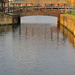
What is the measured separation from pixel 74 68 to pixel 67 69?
0.69 m

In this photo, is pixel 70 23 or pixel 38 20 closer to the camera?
pixel 70 23

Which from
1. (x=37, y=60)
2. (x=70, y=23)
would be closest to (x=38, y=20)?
(x=70, y=23)

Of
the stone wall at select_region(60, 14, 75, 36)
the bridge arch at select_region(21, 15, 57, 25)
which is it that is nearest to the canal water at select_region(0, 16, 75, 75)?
the stone wall at select_region(60, 14, 75, 36)

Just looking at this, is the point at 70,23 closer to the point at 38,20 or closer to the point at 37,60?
the point at 37,60

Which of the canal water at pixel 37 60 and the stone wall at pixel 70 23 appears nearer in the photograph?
the canal water at pixel 37 60

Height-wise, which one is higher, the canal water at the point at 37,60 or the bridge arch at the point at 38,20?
the canal water at the point at 37,60

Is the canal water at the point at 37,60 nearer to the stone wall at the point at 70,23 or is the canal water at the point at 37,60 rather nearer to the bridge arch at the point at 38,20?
the stone wall at the point at 70,23

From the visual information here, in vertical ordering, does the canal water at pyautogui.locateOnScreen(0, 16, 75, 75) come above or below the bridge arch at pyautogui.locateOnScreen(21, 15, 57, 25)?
above

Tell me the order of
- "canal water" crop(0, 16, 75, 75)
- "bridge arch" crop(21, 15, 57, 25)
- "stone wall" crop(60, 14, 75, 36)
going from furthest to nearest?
1. "bridge arch" crop(21, 15, 57, 25)
2. "stone wall" crop(60, 14, 75, 36)
3. "canal water" crop(0, 16, 75, 75)

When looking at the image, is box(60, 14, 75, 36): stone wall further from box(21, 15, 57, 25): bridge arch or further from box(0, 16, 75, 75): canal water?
box(21, 15, 57, 25): bridge arch

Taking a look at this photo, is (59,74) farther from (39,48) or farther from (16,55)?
(39,48)

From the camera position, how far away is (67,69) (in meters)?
26.1

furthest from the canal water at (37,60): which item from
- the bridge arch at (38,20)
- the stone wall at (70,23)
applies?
the bridge arch at (38,20)

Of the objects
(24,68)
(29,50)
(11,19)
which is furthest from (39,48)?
(11,19)
